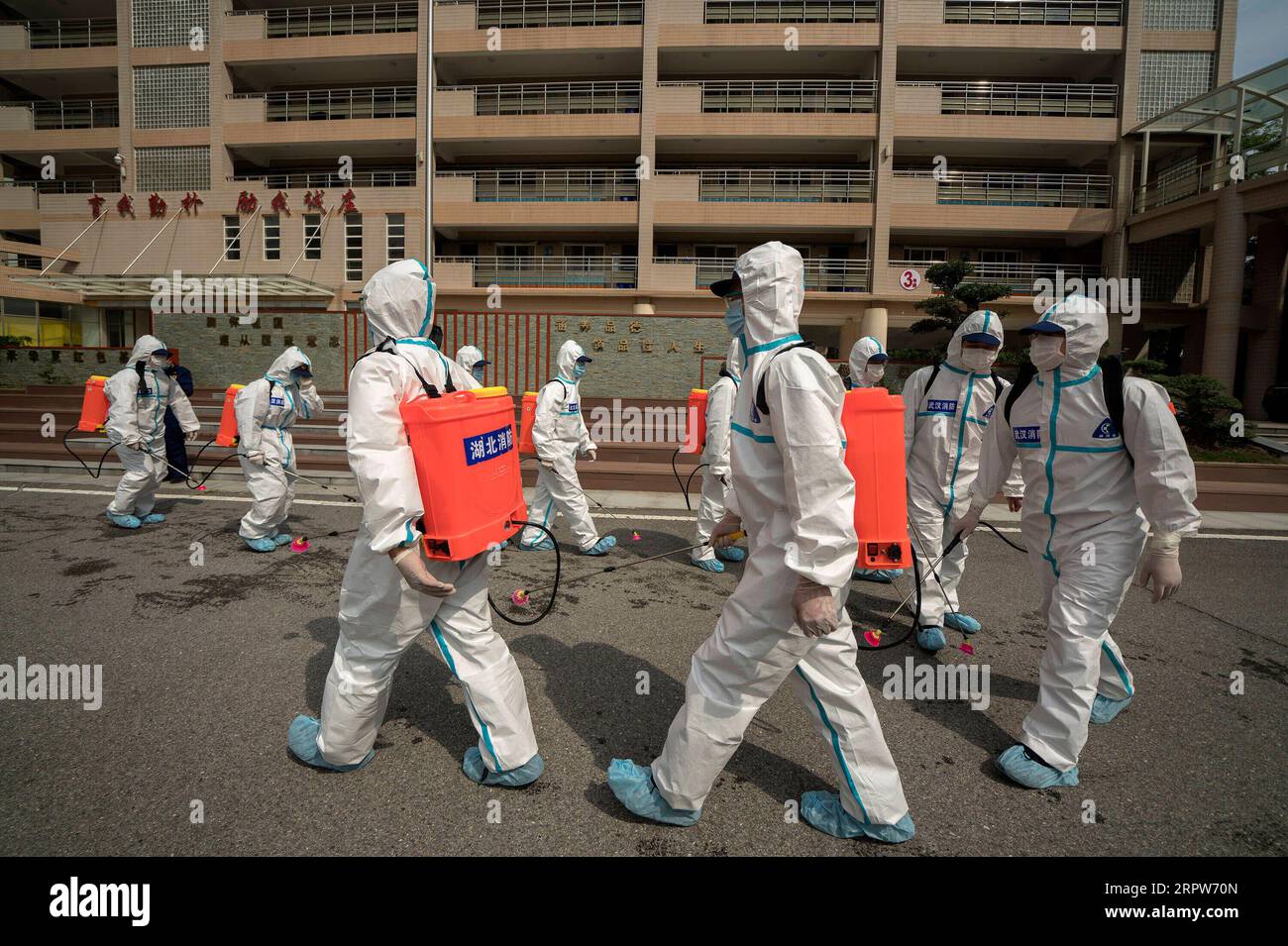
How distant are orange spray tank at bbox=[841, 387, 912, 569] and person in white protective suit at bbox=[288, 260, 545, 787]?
163 centimetres

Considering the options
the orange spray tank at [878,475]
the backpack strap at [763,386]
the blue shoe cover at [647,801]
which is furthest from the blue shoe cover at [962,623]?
the backpack strap at [763,386]

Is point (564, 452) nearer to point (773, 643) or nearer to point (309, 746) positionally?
point (309, 746)

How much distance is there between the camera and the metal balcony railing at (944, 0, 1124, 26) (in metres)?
23.2

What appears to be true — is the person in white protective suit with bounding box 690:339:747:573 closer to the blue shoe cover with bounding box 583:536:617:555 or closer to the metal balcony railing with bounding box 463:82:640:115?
the blue shoe cover with bounding box 583:536:617:555

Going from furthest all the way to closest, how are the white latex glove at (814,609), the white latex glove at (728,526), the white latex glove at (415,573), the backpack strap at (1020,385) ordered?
the backpack strap at (1020,385)
the white latex glove at (728,526)
the white latex glove at (415,573)
the white latex glove at (814,609)

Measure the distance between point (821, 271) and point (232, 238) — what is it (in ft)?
74.2

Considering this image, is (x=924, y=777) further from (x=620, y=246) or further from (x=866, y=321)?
(x=620, y=246)

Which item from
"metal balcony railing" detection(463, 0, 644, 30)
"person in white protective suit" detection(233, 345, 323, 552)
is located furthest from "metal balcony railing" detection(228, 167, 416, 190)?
"person in white protective suit" detection(233, 345, 323, 552)

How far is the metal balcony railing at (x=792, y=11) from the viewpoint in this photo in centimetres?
2372

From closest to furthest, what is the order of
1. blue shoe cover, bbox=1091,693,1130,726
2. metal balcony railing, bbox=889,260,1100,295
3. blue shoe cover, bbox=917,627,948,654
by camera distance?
blue shoe cover, bbox=1091,693,1130,726
blue shoe cover, bbox=917,627,948,654
metal balcony railing, bbox=889,260,1100,295

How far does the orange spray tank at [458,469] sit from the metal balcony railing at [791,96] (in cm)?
2550

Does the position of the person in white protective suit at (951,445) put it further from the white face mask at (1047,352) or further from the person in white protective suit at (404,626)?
the person in white protective suit at (404,626)

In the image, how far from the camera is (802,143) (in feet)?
80.0

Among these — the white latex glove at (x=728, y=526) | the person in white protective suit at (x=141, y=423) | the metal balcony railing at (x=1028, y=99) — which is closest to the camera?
the white latex glove at (x=728, y=526)
